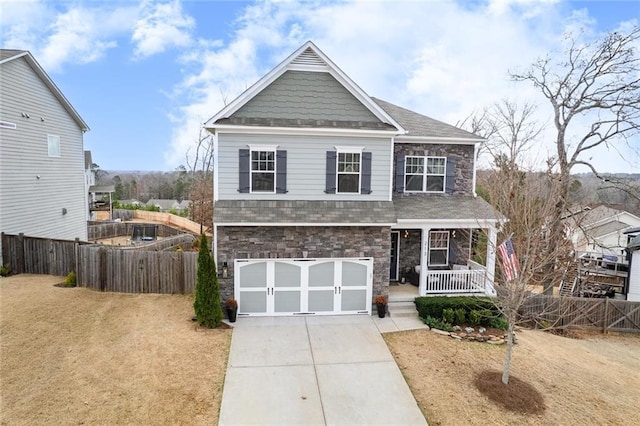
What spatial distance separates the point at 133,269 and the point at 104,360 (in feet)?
17.3

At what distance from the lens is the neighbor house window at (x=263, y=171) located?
12.0 metres

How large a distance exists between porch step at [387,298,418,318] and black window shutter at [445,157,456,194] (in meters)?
4.76

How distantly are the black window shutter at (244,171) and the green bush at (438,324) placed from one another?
7367mm

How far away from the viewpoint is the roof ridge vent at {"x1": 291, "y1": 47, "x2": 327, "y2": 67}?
12.3 m

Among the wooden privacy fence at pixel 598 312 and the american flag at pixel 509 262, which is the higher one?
the american flag at pixel 509 262

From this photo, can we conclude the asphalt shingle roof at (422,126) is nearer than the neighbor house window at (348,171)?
No

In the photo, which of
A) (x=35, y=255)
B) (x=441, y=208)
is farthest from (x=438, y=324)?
(x=35, y=255)

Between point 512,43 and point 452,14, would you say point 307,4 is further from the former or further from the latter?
point 512,43

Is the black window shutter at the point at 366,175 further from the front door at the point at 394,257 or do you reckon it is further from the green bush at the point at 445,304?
the green bush at the point at 445,304

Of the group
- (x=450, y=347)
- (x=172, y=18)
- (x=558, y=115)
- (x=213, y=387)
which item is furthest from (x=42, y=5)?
(x=558, y=115)

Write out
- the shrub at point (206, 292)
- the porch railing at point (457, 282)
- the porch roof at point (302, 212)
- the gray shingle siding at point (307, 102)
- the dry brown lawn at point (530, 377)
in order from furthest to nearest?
1. the porch railing at point (457, 282)
2. the gray shingle siding at point (307, 102)
3. the porch roof at point (302, 212)
4. the shrub at point (206, 292)
5. the dry brown lawn at point (530, 377)

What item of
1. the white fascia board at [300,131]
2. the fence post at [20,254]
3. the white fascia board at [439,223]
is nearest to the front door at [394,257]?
the white fascia board at [439,223]

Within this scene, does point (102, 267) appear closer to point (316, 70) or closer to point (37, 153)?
point (37, 153)

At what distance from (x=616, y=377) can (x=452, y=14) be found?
13912mm
